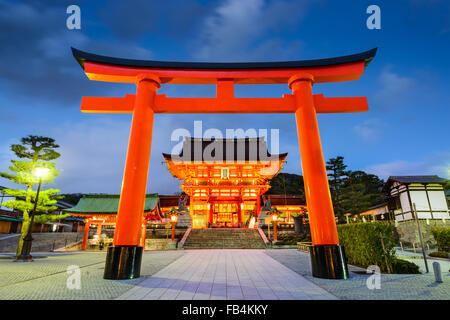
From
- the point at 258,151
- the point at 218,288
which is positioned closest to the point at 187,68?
the point at 218,288

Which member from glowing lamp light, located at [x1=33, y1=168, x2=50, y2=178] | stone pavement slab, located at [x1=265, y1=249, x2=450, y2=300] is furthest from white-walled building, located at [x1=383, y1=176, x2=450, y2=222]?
glowing lamp light, located at [x1=33, y1=168, x2=50, y2=178]

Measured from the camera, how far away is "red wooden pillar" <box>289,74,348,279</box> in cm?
500

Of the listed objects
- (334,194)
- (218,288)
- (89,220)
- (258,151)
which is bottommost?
(218,288)

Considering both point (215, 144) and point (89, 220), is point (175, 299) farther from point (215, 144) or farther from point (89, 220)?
point (215, 144)

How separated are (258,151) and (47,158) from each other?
19588 mm

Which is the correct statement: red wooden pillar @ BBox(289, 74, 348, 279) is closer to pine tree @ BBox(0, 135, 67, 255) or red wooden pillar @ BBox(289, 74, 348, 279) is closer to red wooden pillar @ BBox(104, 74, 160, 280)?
red wooden pillar @ BBox(104, 74, 160, 280)

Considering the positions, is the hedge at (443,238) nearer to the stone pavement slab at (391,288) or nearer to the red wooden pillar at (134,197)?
the stone pavement slab at (391,288)

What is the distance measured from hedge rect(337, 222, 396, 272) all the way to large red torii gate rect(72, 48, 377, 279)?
258cm

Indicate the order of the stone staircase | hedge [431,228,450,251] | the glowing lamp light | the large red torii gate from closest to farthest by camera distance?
the large red torii gate
the glowing lamp light
hedge [431,228,450,251]
the stone staircase

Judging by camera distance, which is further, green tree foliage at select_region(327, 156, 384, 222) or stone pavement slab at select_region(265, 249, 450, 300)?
green tree foliage at select_region(327, 156, 384, 222)

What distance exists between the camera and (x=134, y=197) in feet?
17.3

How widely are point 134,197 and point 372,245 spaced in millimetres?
7098

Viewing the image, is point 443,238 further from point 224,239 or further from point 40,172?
point 40,172

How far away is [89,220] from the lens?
18719mm
